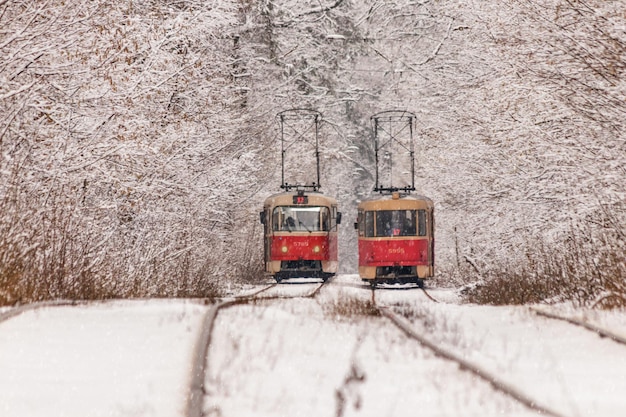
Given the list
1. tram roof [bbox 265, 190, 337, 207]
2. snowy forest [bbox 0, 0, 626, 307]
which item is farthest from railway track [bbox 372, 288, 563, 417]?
tram roof [bbox 265, 190, 337, 207]

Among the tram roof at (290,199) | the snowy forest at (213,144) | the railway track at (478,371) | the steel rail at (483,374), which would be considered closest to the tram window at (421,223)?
the snowy forest at (213,144)

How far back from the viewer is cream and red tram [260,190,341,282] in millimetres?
29984

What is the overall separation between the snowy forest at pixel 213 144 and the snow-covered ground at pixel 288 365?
235 cm

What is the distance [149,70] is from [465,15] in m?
7.50

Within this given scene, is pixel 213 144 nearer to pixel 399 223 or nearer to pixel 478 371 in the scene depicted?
pixel 399 223

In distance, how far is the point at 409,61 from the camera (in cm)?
3594

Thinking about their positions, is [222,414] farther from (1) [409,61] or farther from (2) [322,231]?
(1) [409,61]

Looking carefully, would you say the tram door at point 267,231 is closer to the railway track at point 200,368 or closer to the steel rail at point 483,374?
the railway track at point 200,368

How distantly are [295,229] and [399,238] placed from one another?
3.93m

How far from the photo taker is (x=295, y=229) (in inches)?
1184

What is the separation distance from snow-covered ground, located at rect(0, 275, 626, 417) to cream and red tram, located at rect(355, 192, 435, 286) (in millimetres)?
14939

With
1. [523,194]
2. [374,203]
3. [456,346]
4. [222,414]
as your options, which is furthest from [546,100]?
[222,414]

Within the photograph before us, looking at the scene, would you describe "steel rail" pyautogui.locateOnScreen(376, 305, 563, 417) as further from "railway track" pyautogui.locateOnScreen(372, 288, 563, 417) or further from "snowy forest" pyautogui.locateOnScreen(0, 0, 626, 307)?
"snowy forest" pyautogui.locateOnScreen(0, 0, 626, 307)

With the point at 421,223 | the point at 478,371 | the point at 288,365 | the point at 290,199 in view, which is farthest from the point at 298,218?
the point at 478,371
